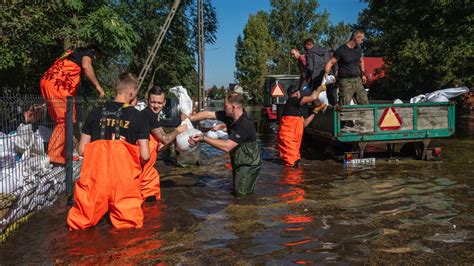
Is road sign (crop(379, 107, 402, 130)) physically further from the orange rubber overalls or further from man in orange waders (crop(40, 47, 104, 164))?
the orange rubber overalls

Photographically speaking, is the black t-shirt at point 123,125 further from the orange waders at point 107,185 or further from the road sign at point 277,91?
the road sign at point 277,91

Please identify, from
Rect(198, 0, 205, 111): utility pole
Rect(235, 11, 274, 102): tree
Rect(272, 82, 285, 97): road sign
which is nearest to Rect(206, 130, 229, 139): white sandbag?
Rect(198, 0, 205, 111): utility pole

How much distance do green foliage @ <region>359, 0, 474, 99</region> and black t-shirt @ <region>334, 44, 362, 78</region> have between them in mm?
13103

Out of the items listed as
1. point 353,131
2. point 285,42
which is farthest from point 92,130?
point 285,42

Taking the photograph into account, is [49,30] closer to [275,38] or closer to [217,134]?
[217,134]

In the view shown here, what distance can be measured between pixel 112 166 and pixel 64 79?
3.12m

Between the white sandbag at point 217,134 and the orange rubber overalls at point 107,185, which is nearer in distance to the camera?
the orange rubber overalls at point 107,185

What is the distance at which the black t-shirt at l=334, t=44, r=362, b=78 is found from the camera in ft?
31.4

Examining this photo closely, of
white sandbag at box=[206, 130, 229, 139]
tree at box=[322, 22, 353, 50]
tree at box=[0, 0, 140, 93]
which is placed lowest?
white sandbag at box=[206, 130, 229, 139]

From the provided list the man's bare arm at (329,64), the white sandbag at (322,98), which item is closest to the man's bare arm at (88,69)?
the man's bare arm at (329,64)

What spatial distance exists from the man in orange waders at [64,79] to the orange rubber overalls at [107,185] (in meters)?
2.13

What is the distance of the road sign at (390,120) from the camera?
9484mm

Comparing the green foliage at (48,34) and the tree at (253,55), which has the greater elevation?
the tree at (253,55)

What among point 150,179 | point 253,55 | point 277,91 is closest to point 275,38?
point 253,55
